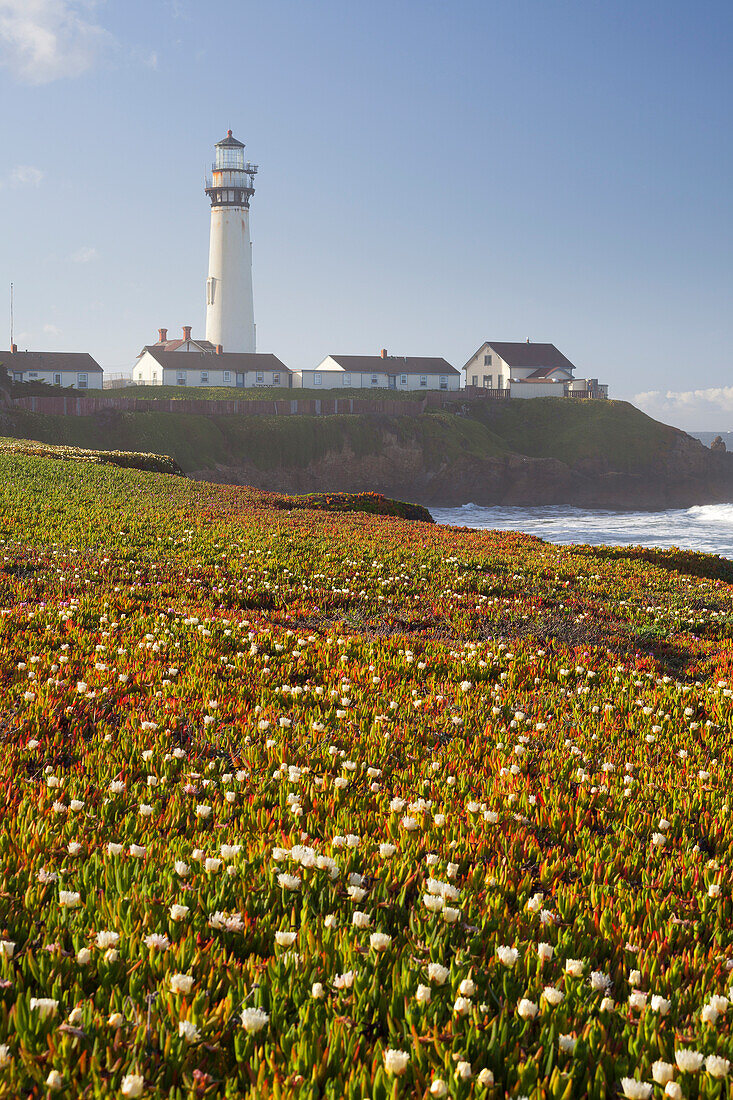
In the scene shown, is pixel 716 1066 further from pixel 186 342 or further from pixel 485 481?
pixel 186 342

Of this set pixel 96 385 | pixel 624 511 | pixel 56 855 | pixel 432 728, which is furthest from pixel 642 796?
pixel 96 385

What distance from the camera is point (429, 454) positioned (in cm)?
7688

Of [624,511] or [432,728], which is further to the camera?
[624,511]

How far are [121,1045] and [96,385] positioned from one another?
337 feet

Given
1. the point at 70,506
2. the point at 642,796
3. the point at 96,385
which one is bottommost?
the point at 642,796

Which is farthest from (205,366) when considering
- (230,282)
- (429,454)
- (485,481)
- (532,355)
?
(532,355)

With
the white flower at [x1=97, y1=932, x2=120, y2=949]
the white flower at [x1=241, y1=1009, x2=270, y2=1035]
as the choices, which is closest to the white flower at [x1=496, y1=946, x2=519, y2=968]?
the white flower at [x1=241, y1=1009, x2=270, y2=1035]

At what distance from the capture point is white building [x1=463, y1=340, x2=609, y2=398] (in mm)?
104375

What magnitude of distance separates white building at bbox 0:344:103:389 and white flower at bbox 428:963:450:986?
329ft

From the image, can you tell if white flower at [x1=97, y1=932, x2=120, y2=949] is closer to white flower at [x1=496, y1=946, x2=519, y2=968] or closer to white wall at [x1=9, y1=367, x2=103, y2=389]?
white flower at [x1=496, y1=946, x2=519, y2=968]

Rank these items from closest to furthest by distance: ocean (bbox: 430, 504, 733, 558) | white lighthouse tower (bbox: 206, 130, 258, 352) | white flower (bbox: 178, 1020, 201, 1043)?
white flower (bbox: 178, 1020, 201, 1043) → ocean (bbox: 430, 504, 733, 558) → white lighthouse tower (bbox: 206, 130, 258, 352)

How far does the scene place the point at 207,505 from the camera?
71.6 ft

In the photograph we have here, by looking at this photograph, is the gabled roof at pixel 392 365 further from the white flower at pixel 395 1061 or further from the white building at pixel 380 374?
the white flower at pixel 395 1061

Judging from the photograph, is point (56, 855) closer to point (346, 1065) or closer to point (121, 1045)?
point (121, 1045)
